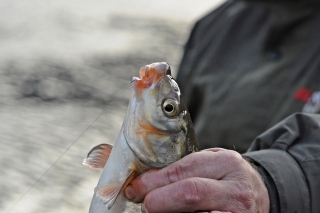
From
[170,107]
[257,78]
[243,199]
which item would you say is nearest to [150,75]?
[170,107]

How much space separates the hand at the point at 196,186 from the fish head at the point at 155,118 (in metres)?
0.05

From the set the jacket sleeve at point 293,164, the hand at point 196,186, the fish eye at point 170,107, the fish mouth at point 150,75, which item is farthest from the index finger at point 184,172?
the jacket sleeve at point 293,164

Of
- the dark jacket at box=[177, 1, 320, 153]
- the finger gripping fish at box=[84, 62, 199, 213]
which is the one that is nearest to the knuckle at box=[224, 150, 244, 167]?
the finger gripping fish at box=[84, 62, 199, 213]

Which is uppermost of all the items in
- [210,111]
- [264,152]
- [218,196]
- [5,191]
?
[218,196]

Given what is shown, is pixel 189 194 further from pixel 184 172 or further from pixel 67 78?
pixel 67 78

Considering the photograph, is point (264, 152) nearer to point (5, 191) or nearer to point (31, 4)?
point (5, 191)

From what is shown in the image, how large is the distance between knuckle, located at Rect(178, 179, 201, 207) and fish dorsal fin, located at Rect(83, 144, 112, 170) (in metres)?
0.30

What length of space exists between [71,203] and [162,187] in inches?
100

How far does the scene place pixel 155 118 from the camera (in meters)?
1.85

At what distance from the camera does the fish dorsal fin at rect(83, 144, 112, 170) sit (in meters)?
2.00

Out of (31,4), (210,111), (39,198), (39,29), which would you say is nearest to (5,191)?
(39,198)

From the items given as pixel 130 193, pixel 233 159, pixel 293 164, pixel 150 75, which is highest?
pixel 150 75

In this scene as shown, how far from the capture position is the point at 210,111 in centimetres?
358

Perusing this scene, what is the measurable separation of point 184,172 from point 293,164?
0.91 meters
